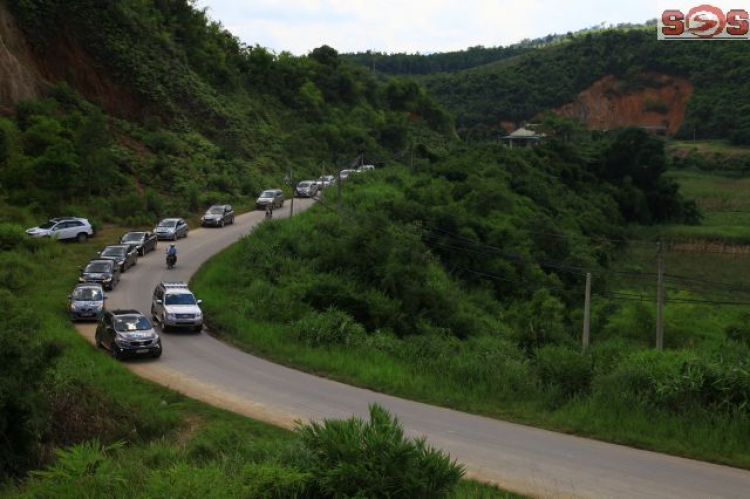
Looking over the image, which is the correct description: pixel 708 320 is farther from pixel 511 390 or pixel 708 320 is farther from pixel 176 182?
pixel 176 182

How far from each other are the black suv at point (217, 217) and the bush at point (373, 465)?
141ft

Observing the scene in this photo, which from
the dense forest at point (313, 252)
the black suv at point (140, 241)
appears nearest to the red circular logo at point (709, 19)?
the dense forest at point (313, 252)

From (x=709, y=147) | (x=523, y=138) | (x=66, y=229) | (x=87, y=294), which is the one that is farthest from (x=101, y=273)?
(x=709, y=147)

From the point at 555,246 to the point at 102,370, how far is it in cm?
3722

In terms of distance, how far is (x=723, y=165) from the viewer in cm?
10281

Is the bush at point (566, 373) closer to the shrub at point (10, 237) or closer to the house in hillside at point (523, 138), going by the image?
the shrub at point (10, 237)

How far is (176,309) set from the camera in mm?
27484

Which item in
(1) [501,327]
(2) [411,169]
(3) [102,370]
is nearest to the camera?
(3) [102,370]

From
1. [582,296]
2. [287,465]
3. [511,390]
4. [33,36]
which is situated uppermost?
[33,36]

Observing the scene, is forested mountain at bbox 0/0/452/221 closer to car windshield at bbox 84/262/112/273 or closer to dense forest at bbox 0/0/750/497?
dense forest at bbox 0/0/750/497

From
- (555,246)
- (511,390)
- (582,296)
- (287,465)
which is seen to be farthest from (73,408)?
(555,246)

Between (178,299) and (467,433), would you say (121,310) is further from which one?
(467,433)

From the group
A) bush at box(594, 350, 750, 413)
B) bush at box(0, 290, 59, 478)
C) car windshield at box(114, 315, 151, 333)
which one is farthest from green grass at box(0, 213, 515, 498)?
bush at box(594, 350, 750, 413)

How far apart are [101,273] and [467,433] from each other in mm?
22627
